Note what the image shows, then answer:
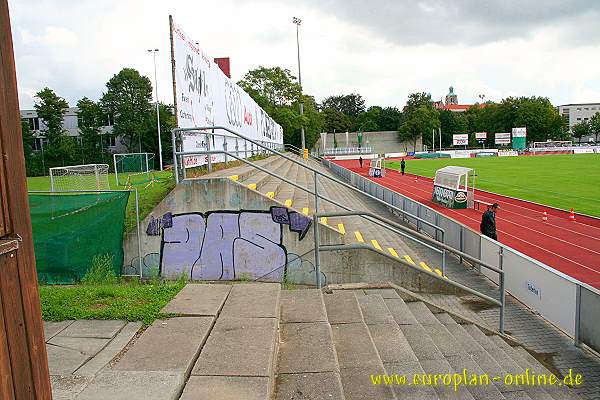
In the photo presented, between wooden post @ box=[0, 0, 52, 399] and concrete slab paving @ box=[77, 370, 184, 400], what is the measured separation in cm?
148

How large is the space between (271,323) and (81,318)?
2.19m

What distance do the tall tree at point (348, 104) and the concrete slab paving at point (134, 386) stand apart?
480ft

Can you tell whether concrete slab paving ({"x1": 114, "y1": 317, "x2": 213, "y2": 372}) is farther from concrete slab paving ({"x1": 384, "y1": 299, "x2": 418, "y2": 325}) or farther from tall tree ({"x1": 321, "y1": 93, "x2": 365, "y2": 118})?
tall tree ({"x1": 321, "y1": 93, "x2": 365, "y2": 118})

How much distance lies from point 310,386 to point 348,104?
5845 inches

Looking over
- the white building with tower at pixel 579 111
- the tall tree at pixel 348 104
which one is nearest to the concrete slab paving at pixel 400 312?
the tall tree at pixel 348 104

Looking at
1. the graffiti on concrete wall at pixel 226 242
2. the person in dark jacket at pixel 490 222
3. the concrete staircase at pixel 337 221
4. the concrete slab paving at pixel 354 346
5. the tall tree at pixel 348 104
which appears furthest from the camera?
the tall tree at pixel 348 104

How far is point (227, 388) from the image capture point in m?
3.38

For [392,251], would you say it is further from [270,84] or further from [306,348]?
[270,84]

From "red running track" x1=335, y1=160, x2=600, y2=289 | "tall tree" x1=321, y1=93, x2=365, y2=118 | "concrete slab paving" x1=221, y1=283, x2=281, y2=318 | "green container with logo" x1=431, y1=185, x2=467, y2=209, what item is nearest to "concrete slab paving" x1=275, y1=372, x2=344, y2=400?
"concrete slab paving" x1=221, y1=283, x2=281, y2=318

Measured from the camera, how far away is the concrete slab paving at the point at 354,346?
4.16 m

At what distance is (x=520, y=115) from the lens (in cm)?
11156

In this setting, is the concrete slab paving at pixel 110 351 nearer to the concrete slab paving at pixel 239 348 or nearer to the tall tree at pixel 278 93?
the concrete slab paving at pixel 239 348

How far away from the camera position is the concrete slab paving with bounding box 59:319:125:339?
15.0 ft

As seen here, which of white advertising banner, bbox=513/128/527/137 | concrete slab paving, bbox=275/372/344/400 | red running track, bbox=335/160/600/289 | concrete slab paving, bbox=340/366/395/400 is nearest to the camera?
concrete slab paving, bbox=275/372/344/400
